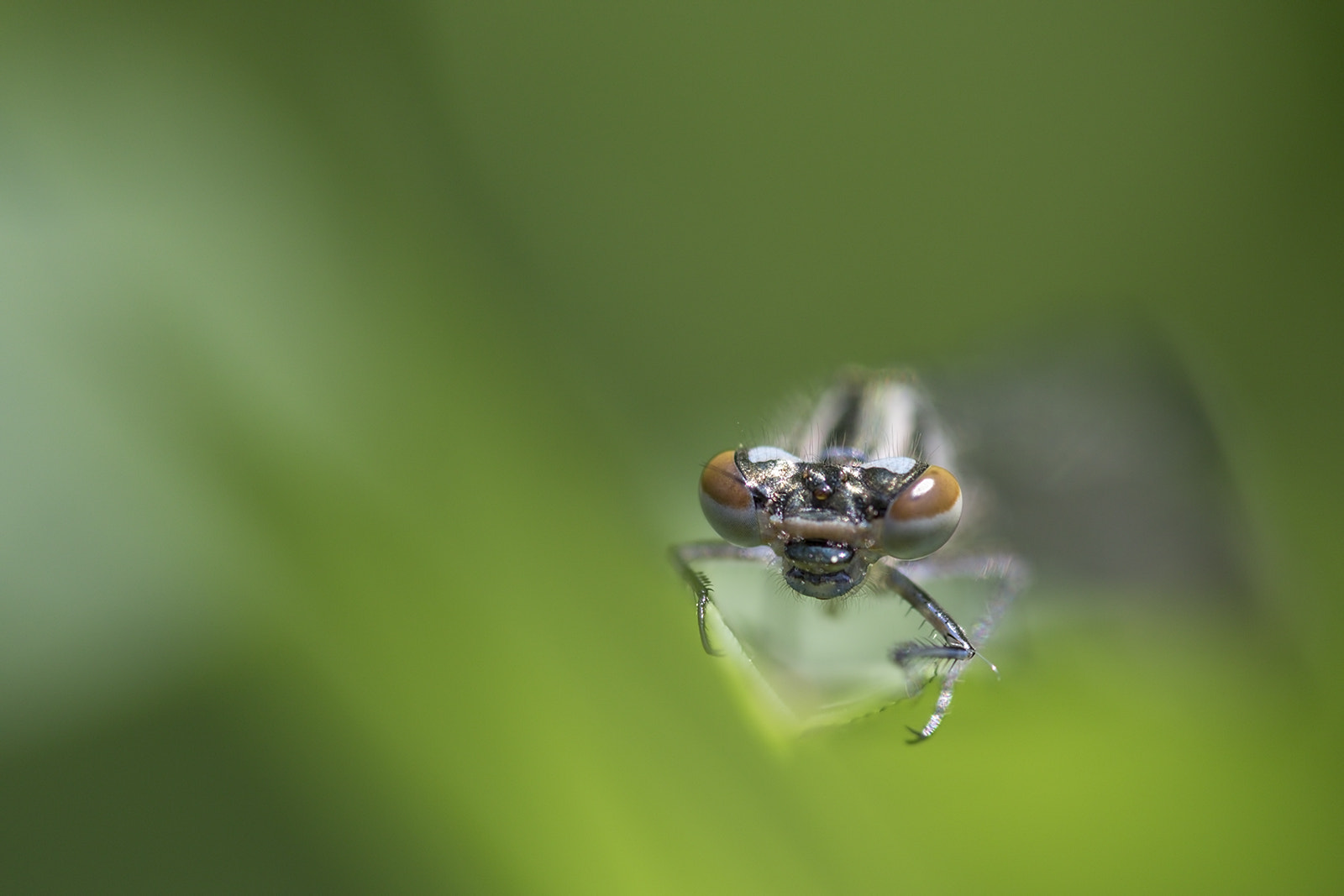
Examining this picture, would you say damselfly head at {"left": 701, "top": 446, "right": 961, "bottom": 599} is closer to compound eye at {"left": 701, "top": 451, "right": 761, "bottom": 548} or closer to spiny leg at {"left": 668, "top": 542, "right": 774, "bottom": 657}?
compound eye at {"left": 701, "top": 451, "right": 761, "bottom": 548}

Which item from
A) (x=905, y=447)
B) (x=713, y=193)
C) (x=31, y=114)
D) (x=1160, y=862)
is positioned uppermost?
(x=31, y=114)

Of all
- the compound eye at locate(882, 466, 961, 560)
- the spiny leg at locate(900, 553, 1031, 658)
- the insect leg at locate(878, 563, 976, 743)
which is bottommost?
the spiny leg at locate(900, 553, 1031, 658)

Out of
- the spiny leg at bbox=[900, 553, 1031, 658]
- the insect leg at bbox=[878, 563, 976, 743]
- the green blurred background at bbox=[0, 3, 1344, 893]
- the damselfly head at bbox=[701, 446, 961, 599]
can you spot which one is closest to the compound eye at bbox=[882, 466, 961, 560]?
the damselfly head at bbox=[701, 446, 961, 599]

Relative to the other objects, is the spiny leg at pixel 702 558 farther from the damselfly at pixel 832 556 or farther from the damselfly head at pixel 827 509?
the damselfly head at pixel 827 509

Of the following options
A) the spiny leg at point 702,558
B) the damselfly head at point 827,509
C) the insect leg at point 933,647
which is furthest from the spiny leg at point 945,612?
the spiny leg at point 702,558

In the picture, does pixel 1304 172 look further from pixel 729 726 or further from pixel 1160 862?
pixel 729 726

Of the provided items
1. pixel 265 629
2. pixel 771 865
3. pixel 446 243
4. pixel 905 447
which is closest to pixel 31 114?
pixel 446 243

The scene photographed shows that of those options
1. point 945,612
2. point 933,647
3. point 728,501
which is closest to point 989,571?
point 945,612
